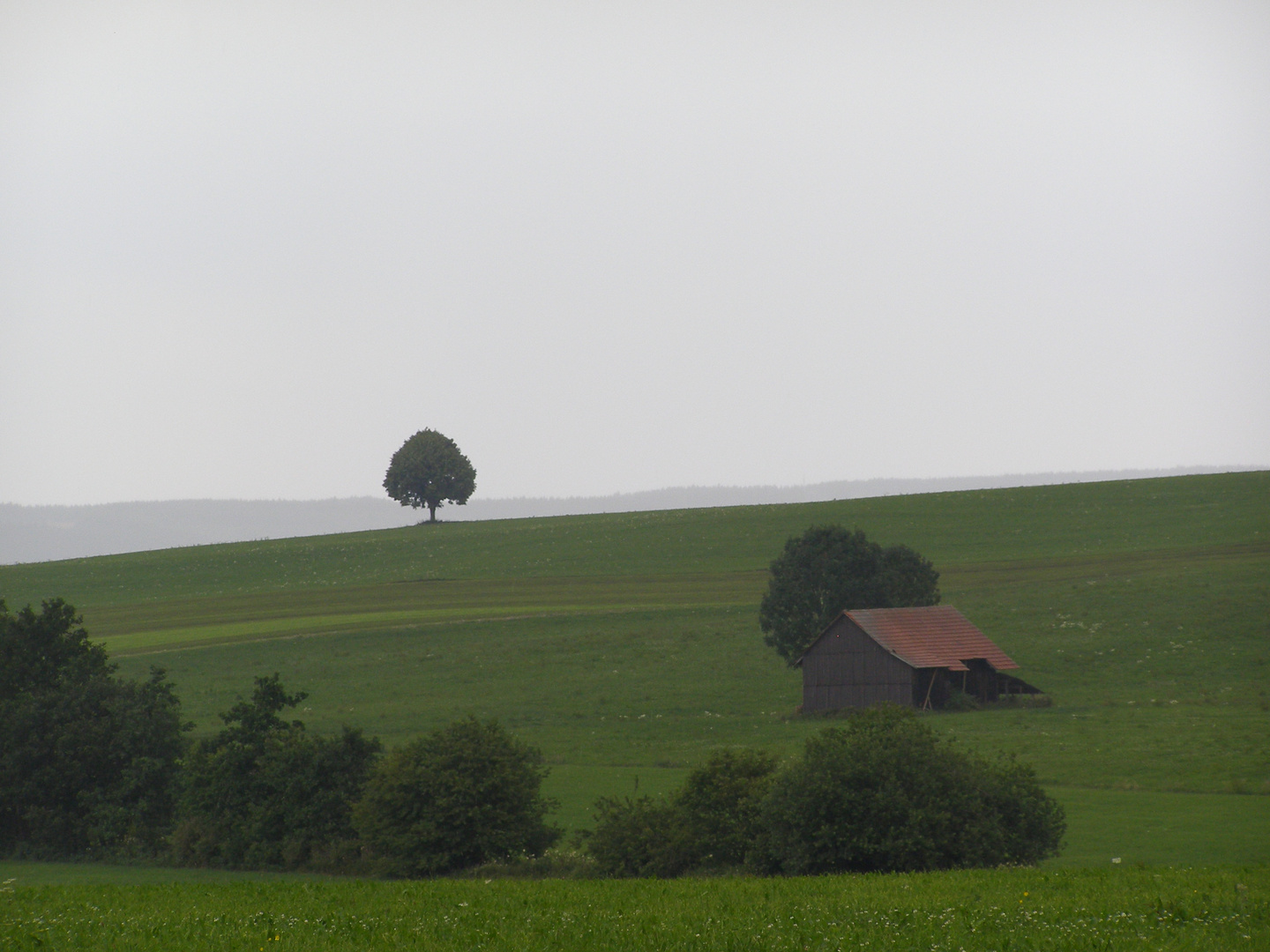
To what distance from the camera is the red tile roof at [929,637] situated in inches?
2093

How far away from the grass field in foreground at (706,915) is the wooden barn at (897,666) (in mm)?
33110

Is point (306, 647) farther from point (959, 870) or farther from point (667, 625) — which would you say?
point (959, 870)

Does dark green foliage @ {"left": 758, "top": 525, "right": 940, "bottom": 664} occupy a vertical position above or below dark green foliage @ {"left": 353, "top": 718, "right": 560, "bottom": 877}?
above

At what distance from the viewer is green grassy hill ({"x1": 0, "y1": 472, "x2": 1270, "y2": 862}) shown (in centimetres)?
3906

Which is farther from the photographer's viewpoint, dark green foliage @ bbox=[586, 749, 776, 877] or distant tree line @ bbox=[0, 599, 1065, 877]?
dark green foliage @ bbox=[586, 749, 776, 877]

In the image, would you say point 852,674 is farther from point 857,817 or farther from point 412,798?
point 857,817

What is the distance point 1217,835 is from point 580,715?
94.2ft

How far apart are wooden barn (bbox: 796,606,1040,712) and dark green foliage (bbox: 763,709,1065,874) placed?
29540 millimetres

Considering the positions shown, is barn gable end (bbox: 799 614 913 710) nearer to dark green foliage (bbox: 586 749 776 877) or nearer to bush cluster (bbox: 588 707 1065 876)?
dark green foliage (bbox: 586 749 776 877)

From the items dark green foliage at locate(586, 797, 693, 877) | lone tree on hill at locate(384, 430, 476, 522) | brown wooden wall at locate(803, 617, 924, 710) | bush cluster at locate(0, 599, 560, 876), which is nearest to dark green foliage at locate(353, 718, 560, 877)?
bush cluster at locate(0, 599, 560, 876)

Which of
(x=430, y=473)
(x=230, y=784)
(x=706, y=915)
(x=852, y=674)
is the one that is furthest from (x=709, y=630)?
(x=430, y=473)

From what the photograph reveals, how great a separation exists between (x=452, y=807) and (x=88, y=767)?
13789mm

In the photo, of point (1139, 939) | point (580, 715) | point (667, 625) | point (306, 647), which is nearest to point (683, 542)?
point (667, 625)

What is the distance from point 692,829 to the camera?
24.3 metres
